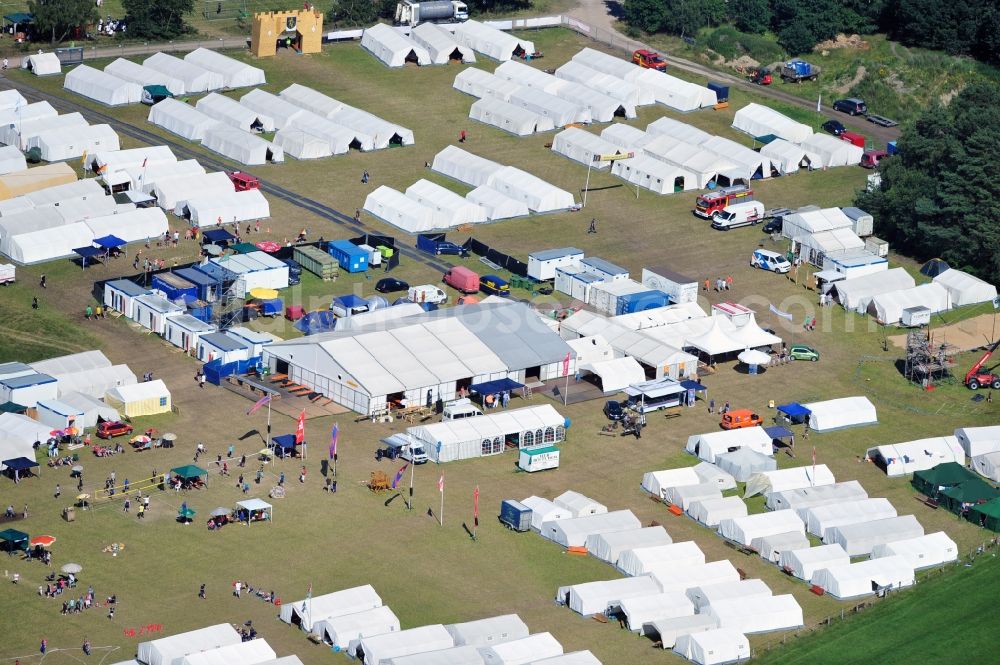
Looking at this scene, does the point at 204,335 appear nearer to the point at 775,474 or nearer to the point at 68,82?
the point at 775,474

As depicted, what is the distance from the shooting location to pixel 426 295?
456ft

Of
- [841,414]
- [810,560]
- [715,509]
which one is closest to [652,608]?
[810,560]

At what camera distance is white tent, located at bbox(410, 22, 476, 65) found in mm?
194625

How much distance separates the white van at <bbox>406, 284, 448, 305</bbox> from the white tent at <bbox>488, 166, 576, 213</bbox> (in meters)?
23.4

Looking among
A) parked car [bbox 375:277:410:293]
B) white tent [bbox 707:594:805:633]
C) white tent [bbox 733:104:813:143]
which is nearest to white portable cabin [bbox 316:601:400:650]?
white tent [bbox 707:594:805:633]

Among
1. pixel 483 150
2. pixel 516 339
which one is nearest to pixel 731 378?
pixel 516 339

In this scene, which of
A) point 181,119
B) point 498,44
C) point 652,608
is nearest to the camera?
point 652,608

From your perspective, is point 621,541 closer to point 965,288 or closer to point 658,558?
point 658,558

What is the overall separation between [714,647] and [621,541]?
11593mm

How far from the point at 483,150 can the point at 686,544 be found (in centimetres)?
7562

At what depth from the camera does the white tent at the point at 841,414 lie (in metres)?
125

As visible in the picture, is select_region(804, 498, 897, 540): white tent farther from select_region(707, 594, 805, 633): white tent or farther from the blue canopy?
the blue canopy

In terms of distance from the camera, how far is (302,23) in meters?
192

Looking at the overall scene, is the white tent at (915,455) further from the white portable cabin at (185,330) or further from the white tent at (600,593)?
the white portable cabin at (185,330)
